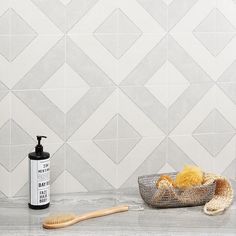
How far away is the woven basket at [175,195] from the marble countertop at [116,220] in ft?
0.07

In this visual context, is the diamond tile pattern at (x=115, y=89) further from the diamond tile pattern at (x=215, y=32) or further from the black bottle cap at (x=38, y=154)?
the black bottle cap at (x=38, y=154)

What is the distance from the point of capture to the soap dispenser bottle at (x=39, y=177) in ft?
5.10

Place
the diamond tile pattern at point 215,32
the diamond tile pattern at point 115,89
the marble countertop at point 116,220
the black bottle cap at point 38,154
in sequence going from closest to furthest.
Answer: the marble countertop at point 116,220 < the black bottle cap at point 38,154 < the diamond tile pattern at point 115,89 < the diamond tile pattern at point 215,32

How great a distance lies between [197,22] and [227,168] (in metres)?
0.52

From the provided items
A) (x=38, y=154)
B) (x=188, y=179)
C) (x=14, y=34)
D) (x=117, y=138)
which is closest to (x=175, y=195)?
(x=188, y=179)

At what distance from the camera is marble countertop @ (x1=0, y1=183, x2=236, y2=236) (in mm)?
1420

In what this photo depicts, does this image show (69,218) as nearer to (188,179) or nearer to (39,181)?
(39,181)

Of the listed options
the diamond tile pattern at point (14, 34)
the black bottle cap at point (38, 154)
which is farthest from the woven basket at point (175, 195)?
the diamond tile pattern at point (14, 34)

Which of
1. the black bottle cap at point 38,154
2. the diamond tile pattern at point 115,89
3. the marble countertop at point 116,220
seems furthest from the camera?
the diamond tile pattern at point 115,89

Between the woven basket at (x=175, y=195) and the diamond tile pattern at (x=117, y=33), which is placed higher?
the diamond tile pattern at (x=117, y=33)

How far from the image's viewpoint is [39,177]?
1.56m

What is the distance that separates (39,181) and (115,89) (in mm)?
394

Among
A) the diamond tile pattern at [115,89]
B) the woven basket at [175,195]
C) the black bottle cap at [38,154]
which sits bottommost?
the woven basket at [175,195]

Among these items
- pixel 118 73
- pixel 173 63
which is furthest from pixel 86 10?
pixel 173 63
